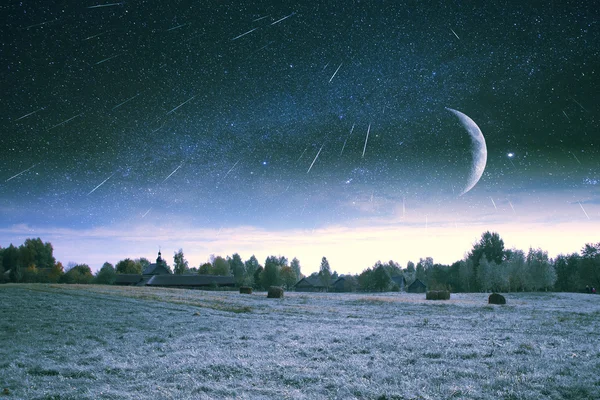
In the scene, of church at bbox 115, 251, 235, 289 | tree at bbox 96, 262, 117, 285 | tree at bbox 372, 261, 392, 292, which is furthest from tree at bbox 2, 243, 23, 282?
tree at bbox 372, 261, 392, 292

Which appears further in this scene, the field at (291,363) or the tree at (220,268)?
the tree at (220,268)

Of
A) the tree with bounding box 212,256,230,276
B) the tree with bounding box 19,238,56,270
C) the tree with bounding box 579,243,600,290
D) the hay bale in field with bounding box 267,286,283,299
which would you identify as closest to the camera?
→ the hay bale in field with bounding box 267,286,283,299

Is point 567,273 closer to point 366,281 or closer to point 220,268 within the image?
point 366,281

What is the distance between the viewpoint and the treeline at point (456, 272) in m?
105

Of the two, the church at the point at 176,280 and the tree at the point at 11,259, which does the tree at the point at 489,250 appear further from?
the tree at the point at 11,259

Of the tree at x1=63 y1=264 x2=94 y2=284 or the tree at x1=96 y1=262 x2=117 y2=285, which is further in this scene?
the tree at x1=96 y1=262 x2=117 y2=285

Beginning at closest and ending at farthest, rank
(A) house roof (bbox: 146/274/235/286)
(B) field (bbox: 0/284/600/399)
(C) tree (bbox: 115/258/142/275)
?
(B) field (bbox: 0/284/600/399) → (A) house roof (bbox: 146/274/235/286) → (C) tree (bbox: 115/258/142/275)

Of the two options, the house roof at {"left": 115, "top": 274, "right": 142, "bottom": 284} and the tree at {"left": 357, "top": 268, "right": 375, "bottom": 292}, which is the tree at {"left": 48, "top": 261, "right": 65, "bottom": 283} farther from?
the tree at {"left": 357, "top": 268, "right": 375, "bottom": 292}

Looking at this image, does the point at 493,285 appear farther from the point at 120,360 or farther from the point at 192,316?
the point at 120,360

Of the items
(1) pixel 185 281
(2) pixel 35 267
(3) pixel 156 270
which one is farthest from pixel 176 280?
(2) pixel 35 267

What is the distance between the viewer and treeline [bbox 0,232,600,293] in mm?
105000

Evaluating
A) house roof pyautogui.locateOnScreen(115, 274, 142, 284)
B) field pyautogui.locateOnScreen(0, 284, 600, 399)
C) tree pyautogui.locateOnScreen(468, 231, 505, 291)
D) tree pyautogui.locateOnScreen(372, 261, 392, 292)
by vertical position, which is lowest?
house roof pyautogui.locateOnScreen(115, 274, 142, 284)

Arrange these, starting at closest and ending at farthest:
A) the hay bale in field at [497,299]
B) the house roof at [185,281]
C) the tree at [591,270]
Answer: the hay bale in field at [497,299] < the tree at [591,270] < the house roof at [185,281]

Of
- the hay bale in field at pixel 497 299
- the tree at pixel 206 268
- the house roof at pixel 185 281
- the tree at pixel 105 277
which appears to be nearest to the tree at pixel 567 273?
the hay bale in field at pixel 497 299
